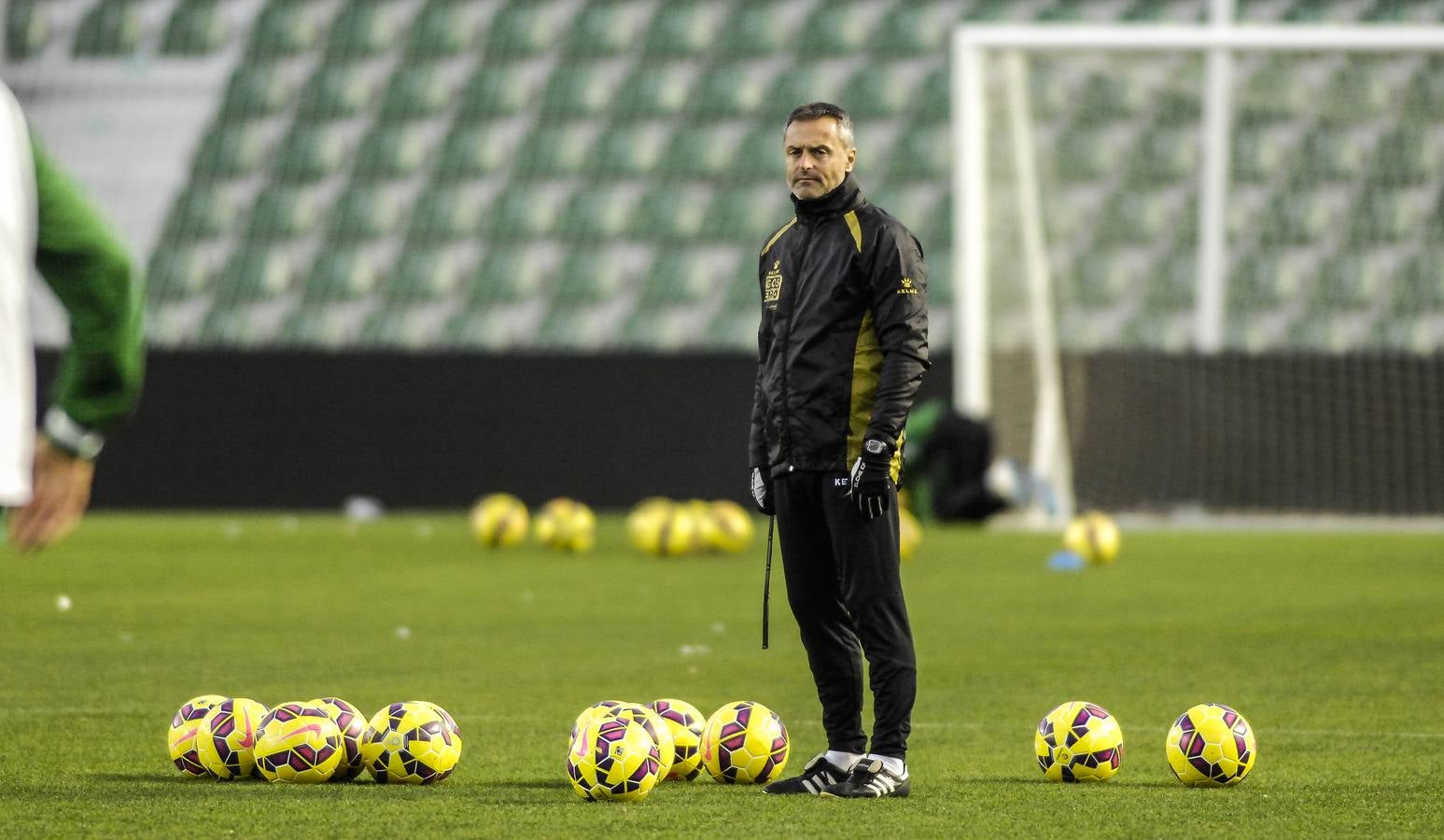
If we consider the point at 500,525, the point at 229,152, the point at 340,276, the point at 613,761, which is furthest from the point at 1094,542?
the point at 229,152

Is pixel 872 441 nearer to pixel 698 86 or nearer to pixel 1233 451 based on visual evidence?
pixel 1233 451

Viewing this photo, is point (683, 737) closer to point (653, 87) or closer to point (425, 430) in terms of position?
point (425, 430)

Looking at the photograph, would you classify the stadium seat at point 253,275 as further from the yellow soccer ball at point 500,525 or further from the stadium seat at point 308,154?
the yellow soccer ball at point 500,525

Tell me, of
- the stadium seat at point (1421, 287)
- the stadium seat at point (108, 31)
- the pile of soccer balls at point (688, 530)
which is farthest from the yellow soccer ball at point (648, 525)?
the stadium seat at point (108, 31)

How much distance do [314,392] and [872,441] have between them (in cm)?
2124

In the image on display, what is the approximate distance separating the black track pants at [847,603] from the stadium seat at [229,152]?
129ft

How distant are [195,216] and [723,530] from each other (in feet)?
89.6

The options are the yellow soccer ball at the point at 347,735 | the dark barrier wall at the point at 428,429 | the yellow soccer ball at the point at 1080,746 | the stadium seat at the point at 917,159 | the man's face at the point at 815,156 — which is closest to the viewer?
the man's face at the point at 815,156

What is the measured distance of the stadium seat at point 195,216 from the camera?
44.3m

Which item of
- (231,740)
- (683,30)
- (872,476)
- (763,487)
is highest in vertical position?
(683,30)

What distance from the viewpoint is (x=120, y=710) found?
8.94 meters

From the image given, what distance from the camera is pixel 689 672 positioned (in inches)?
412

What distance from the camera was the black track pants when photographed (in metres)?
6.74

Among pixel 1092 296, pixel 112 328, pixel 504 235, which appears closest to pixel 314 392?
pixel 1092 296
